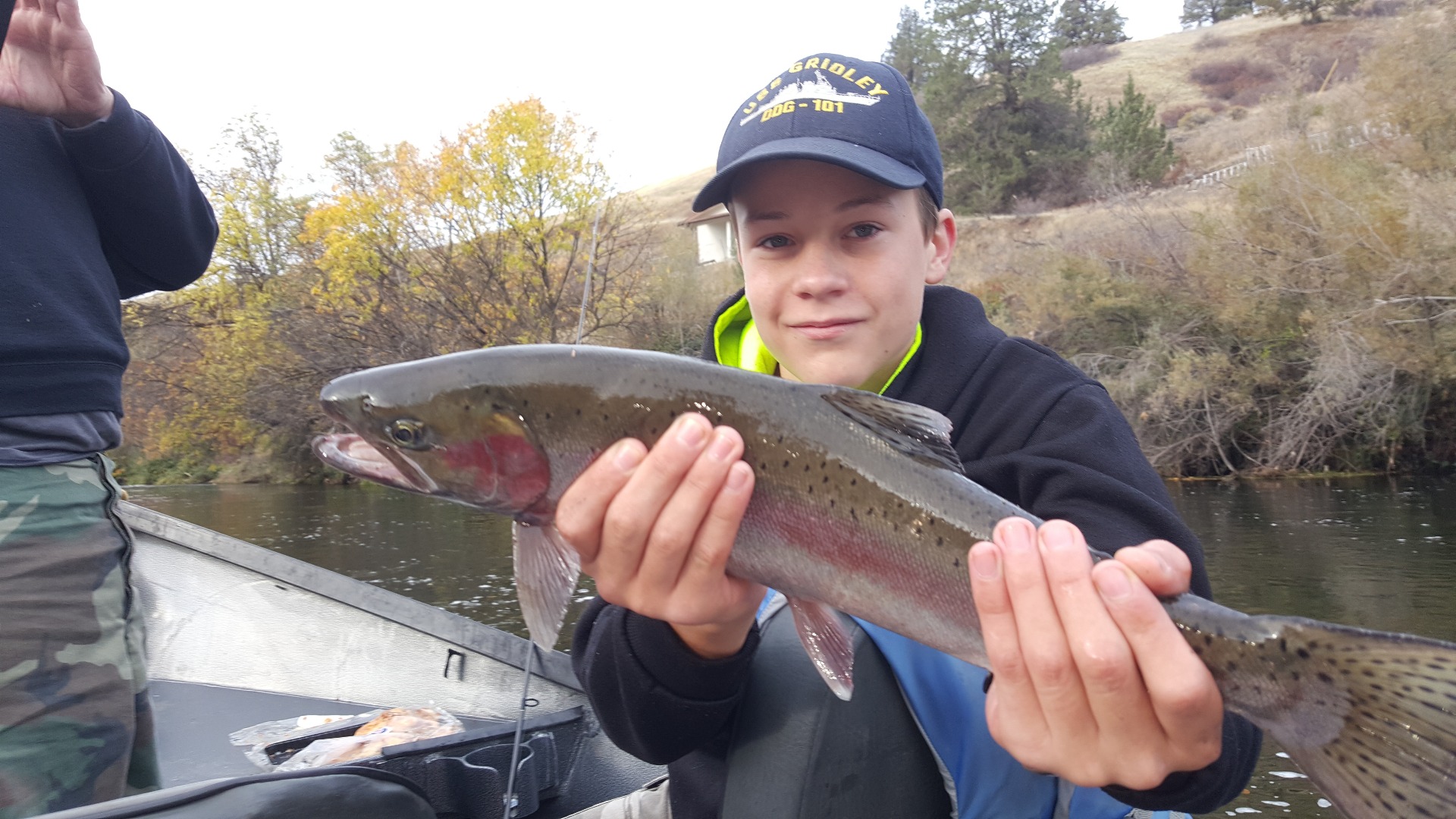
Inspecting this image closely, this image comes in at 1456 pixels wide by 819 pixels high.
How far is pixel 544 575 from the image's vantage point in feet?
6.94

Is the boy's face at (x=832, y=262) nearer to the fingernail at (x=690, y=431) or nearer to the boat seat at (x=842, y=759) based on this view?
the fingernail at (x=690, y=431)

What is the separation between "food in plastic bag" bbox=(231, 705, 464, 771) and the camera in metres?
3.39

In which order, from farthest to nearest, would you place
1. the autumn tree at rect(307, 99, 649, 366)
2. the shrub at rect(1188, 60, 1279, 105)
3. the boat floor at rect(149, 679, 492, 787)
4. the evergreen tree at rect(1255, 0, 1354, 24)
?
the evergreen tree at rect(1255, 0, 1354, 24), the shrub at rect(1188, 60, 1279, 105), the autumn tree at rect(307, 99, 649, 366), the boat floor at rect(149, 679, 492, 787)

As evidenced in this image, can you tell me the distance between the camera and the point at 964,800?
6.12 ft

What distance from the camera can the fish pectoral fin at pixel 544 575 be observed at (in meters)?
2.09

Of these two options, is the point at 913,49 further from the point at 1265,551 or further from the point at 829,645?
the point at 829,645

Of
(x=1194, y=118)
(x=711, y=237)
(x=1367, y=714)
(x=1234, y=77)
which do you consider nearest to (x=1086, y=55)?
(x=1234, y=77)

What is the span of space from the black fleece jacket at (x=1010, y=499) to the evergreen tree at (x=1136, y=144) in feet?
152

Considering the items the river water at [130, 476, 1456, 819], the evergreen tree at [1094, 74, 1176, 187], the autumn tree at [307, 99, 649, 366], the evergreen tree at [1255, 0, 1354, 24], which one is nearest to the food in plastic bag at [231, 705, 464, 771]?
the river water at [130, 476, 1456, 819]

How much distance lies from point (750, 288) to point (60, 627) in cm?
213

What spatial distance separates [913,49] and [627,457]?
63.3 meters

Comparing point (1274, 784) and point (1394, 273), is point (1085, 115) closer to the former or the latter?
point (1394, 273)

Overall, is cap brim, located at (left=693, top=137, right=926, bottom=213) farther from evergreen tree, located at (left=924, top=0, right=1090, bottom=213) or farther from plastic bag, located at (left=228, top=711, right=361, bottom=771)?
evergreen tree, located at (left=924, top=0, right=1090, bottom=213)

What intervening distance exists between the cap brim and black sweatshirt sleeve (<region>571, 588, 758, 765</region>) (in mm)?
1265
